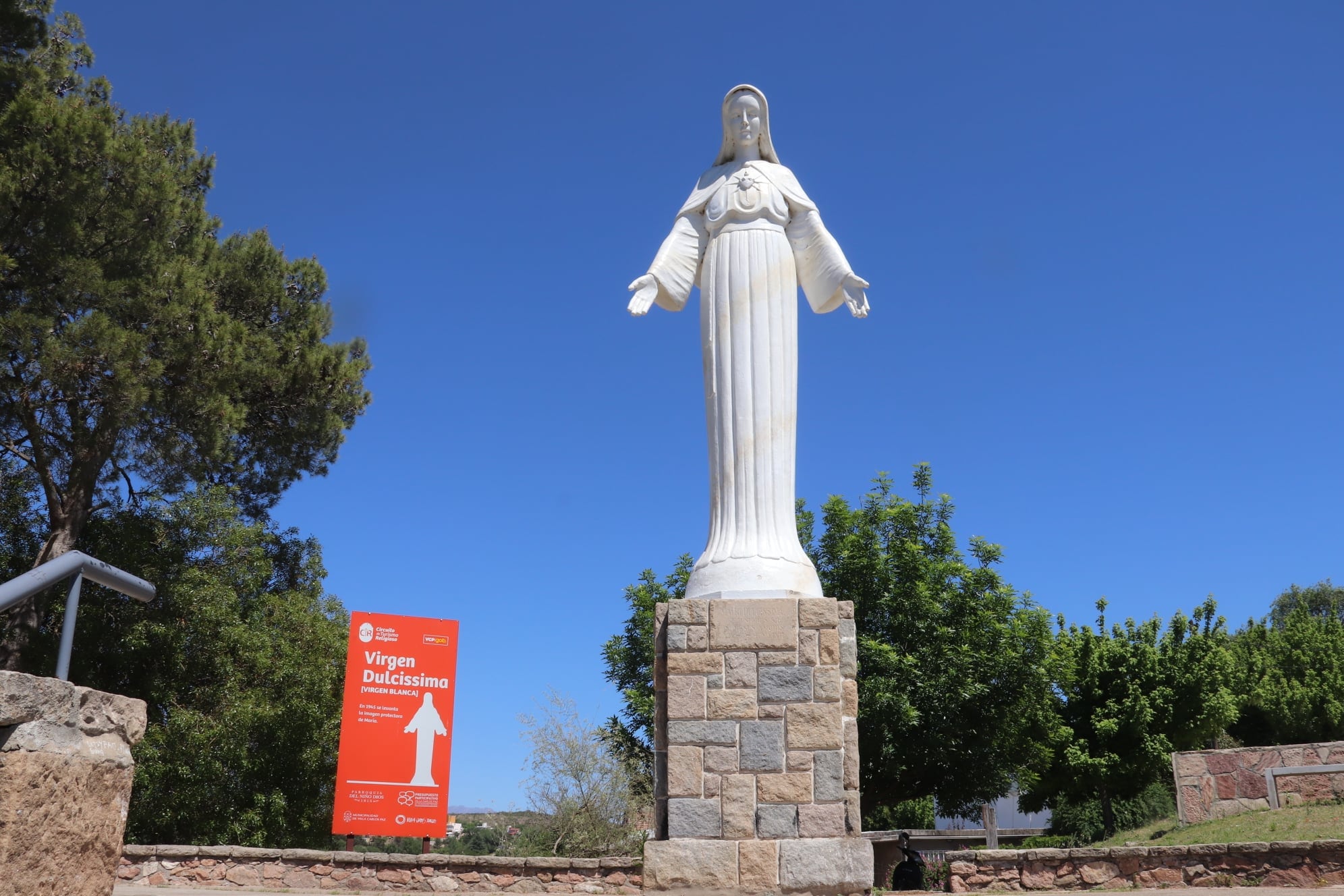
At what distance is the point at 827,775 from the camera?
576 cm

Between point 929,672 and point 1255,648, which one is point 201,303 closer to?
point 929,672

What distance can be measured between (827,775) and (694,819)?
2.62 feet

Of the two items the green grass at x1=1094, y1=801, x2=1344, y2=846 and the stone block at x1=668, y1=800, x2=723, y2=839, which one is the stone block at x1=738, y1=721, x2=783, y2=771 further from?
the green grass at x1=1094, y1=801, x2=1344, y2=846

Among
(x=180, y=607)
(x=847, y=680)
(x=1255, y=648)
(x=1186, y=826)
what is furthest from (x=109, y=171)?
(x=1255, y=648)

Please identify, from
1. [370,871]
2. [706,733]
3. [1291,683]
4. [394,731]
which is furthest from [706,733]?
[1291,683]

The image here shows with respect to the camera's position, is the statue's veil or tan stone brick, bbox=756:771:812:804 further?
the statue's veil

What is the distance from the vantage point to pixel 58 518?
15.4 metres

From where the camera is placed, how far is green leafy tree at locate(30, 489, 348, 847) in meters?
14.6

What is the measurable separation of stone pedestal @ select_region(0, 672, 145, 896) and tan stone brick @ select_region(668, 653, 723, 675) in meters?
3.78

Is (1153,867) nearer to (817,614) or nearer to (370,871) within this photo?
(817,614)

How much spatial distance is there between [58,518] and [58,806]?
50.5 feet

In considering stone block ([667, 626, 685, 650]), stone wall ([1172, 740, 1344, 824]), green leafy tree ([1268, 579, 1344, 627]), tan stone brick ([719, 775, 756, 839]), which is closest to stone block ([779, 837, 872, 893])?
tan stone brick ([719, 775, 756, 839])

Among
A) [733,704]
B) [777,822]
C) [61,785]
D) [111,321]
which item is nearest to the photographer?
[61,785]

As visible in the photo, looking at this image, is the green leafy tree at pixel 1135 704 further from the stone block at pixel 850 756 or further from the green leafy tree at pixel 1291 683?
the stone block at pixel 850 756
